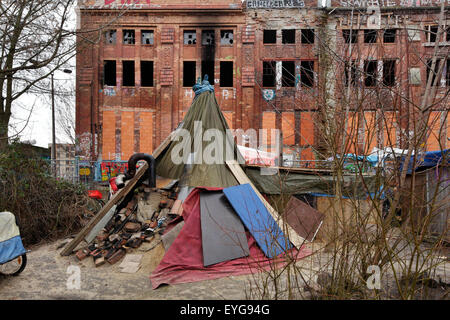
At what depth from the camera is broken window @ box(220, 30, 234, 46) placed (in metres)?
18.0

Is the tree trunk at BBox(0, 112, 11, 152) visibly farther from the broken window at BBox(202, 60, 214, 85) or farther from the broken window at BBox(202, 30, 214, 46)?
the broken window at BBox(202, 30, 214, 46)

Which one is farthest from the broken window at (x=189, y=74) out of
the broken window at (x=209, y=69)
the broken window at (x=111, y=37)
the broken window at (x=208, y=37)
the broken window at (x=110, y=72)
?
the broken window at (x=111, y=37)

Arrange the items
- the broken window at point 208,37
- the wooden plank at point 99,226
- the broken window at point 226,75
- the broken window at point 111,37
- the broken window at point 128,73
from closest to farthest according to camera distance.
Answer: the wooden plank at point 99,226 → the broken window at point 111,37 → the broken window at point 208,37 → the broken window at point 128,73 → the broken window at point 226,75

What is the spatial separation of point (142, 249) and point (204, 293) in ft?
6.08

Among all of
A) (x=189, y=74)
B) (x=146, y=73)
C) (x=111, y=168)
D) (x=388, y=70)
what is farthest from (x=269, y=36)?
(x=388, y=70)

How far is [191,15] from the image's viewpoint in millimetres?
17641

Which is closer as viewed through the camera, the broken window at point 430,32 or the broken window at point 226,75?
the broken window at point 430,32

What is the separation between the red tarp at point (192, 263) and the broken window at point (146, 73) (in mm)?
15131

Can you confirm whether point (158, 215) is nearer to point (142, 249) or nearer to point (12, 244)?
point (142, 249)

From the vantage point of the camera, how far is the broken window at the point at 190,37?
18016 millimetres

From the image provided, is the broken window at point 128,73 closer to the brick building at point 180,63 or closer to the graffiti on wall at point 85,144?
the brick building at point 180,63

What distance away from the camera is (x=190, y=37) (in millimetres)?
18047

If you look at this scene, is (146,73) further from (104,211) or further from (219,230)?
(219,230)

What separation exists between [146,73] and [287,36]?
31.5 feet
